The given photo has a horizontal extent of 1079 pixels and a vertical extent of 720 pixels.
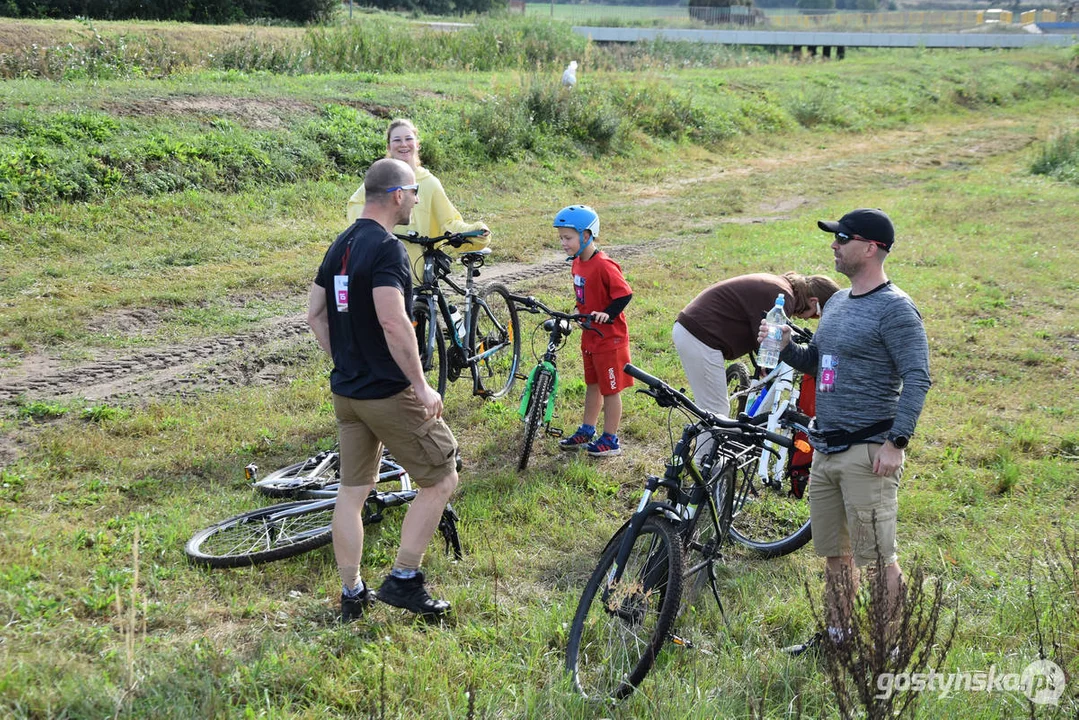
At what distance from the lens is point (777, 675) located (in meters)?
4.25

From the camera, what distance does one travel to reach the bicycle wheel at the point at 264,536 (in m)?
5.14

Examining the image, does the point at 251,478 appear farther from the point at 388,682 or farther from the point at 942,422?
the point at 942,422

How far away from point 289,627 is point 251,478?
5.90ft

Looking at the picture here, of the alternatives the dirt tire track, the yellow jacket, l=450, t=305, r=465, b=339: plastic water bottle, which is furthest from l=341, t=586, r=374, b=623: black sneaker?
the dirt tire track

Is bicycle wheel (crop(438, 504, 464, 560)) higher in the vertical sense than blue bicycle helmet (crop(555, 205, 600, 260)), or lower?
lower

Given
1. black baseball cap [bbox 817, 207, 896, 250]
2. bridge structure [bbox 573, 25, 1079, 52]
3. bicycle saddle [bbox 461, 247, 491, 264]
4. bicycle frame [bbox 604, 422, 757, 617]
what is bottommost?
bicycle frame [bbox 604, 422, 757, 617]

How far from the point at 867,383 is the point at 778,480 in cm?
224

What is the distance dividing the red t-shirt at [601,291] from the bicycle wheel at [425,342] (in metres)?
1.23

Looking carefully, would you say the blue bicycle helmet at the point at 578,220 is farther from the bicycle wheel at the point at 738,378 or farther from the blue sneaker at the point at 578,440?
the bicycle wheel at the point at 738,378

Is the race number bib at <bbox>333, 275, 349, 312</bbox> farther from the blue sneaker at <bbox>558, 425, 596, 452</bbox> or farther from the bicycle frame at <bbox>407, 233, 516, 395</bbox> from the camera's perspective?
the blue sneaker at <bbox>558, 425, 596, 452</bbox>

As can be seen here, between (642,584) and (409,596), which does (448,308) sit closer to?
(409,596)

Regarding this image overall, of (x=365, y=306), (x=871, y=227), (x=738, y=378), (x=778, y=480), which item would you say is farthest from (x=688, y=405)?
(x=738, y=378)

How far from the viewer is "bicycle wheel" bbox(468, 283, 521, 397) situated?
8.04m

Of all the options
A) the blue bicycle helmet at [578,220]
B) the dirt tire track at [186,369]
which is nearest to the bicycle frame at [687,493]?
the blue bicycle helmet at [578,220]
